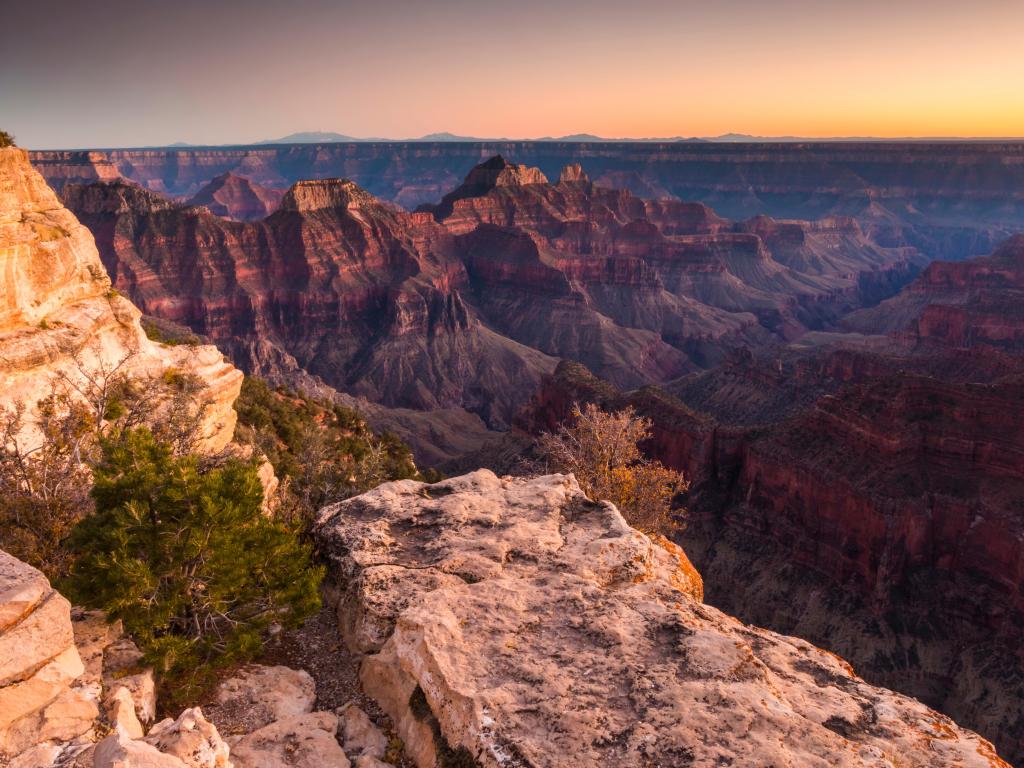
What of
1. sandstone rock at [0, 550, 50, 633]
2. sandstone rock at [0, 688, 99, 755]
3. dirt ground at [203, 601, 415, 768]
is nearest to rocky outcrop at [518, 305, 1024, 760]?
dirt ground at [203, 601, 415, 768]

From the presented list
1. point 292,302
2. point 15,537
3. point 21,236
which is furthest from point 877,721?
point 292,302

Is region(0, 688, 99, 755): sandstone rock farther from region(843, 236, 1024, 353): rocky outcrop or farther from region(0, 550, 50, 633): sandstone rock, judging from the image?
region(843, 236, 1024, 353): rocky outcrop

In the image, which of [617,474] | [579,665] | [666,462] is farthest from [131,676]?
[666,462]

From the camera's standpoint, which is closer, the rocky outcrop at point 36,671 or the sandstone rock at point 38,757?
the sandstone rock at point 38,757

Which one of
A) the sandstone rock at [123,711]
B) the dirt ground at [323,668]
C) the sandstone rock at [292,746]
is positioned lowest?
the dirt ground at [323,668]

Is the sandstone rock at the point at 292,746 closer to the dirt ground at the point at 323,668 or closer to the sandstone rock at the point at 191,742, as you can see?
the dirt ground at the point at 323,668

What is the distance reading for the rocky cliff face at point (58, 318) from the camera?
21047 mm

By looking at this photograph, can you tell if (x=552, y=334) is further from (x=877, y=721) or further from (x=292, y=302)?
(x=877, y=721)

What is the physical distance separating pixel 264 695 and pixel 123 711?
250 cm

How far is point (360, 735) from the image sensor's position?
1111cm

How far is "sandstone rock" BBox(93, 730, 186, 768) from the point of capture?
780 centimetres

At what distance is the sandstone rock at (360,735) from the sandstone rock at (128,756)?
10.6 feet

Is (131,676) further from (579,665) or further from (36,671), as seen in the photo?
(579,665)

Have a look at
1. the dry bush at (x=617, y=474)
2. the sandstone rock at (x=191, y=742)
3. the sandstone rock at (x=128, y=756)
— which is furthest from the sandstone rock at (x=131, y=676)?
the dry bush at (x=617, y=474)
